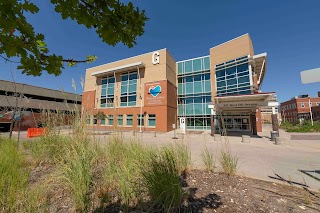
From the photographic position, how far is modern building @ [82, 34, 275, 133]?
2411 centimetres

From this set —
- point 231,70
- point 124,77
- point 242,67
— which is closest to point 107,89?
point 124,77

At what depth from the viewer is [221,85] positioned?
26.4 meters

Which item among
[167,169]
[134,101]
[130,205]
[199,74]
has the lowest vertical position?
[130,205]

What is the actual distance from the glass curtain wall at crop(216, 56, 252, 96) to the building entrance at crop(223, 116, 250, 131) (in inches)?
173

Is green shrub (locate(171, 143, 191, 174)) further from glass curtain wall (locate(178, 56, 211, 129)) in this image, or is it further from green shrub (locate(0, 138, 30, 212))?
glass curtain wall (locate(178, 56, 211, 129))

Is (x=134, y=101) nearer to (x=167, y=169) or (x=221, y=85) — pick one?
(x=221, y=85)

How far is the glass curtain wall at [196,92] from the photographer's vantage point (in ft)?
91.5

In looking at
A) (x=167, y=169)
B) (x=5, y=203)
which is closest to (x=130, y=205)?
(x=167, y=169)

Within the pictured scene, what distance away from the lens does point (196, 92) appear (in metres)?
29.1

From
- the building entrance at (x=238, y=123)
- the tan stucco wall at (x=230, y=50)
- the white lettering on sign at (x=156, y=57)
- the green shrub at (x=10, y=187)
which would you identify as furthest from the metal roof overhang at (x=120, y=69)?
the green shrub at (x=10, y=187)

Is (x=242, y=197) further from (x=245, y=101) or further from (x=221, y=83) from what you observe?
(x=221, y=83)

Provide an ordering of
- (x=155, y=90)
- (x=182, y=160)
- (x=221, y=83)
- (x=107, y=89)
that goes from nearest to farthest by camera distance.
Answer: (x=182, y=160), (x=221, y=83), (x=155, y=90), (x=107, y=89)

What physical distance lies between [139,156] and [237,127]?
25.8 meters

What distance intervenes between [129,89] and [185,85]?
10992 mm
